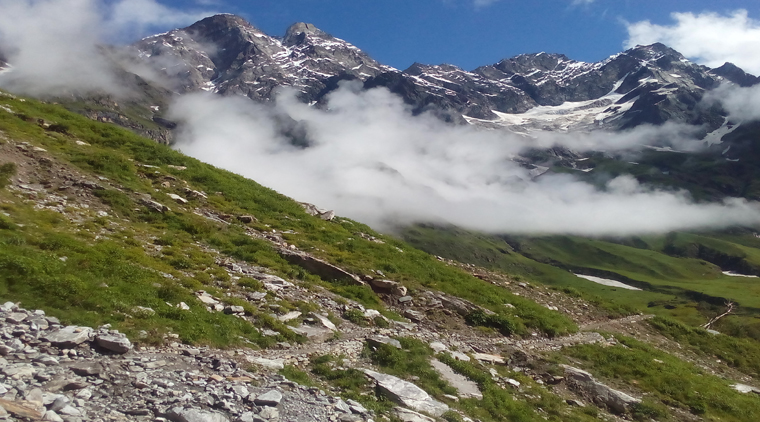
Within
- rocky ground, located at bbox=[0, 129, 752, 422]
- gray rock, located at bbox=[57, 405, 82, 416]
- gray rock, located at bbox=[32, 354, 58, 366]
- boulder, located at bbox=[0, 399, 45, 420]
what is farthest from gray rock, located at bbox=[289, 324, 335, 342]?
boulder, located at bbox=[0, 399, 45, 420]

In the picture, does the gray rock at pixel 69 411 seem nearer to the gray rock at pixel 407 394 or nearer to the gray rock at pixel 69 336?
the gray rock at pixel 69 336

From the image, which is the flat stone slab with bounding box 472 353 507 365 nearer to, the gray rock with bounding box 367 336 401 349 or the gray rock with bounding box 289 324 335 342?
the gray rock with bounding box 367 336 401 349

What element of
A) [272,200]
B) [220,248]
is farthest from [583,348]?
[272,200]

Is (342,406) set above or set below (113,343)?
below

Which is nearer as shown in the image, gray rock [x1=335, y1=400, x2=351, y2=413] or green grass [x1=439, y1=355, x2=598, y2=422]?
gray rock [x1=335, y1=400, x2=351, y2=413]

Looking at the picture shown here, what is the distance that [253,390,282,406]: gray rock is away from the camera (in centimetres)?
1183

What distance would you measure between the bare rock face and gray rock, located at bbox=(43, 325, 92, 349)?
2063 cm

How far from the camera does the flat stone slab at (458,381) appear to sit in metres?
17.6

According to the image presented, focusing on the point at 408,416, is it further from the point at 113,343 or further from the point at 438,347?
the point at 113,343

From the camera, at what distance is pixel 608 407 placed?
70.2 feet

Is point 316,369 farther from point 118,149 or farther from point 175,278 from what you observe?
point 118,149

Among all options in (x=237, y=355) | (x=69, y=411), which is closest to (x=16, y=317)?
→ (x=69, y=411)

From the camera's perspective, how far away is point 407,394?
1539 centimetres

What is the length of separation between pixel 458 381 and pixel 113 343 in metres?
12.4
